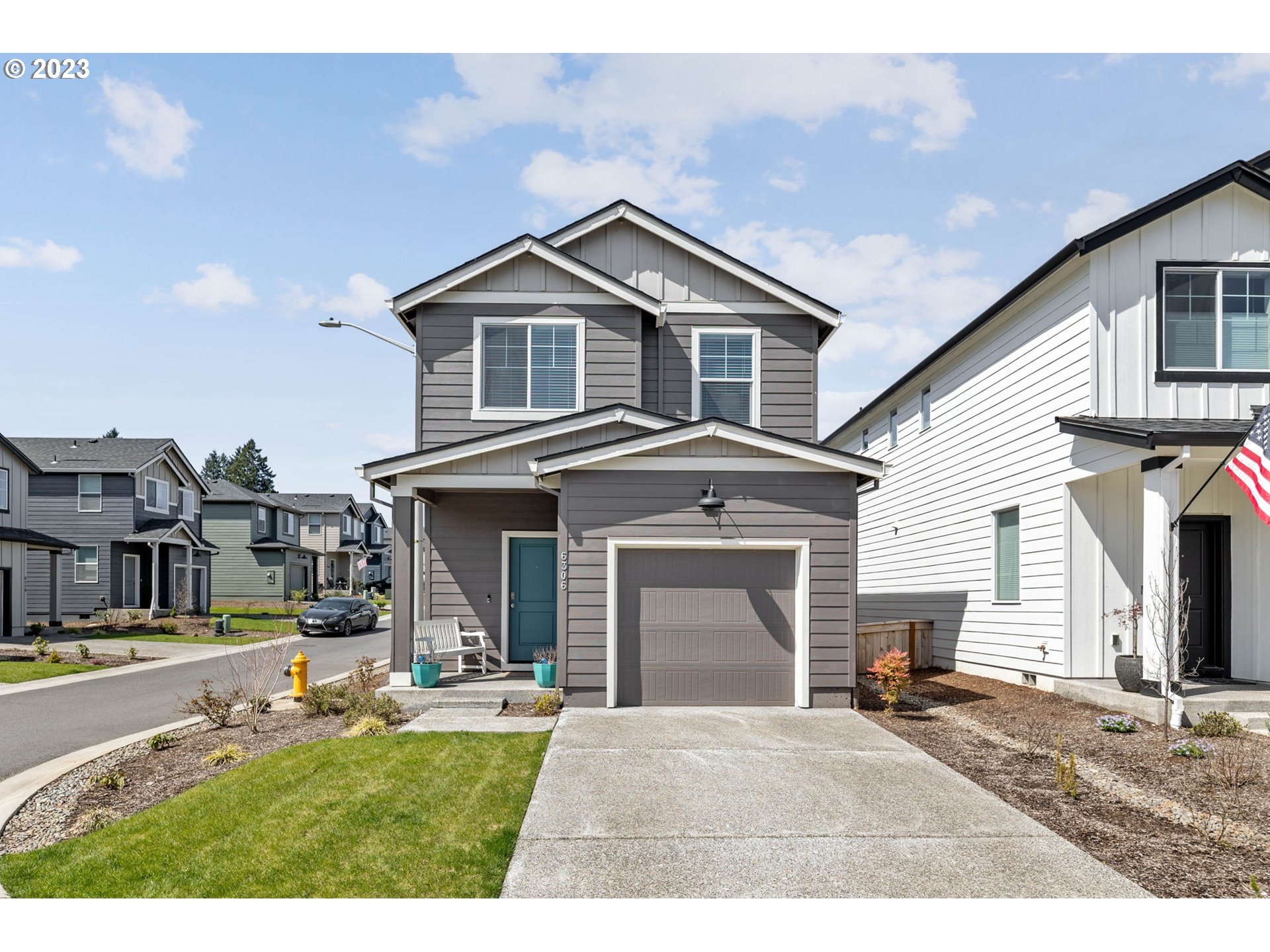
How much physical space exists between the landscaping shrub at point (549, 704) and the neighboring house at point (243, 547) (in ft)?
137

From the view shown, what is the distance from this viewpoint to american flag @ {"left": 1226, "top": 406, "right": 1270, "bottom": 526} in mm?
9391

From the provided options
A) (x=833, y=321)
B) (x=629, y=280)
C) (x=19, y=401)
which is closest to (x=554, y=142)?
(x=629, y=280)

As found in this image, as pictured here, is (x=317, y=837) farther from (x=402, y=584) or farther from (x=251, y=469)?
(x=251, y=469)

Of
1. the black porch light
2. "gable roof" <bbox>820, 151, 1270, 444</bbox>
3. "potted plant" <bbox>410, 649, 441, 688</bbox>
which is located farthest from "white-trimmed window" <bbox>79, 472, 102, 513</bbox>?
"gable roof" <bbox>820, 151, 1270, 444</bbox>

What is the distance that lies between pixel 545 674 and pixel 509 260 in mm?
6688

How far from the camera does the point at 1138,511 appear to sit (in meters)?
12.8

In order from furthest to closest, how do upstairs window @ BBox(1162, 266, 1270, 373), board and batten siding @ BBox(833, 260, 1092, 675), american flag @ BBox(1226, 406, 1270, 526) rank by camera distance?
1. board and batten siding @ BBox(833, 260, 1092, 675)
2. upstairs window @ BBox(1162, 266, 1270, 373)
3. american flag @ BBox(1226, 406, 1270, 526)

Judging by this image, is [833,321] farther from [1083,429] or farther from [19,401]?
[19,401]

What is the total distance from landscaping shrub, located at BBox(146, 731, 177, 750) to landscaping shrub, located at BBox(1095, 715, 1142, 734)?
35.2 ft

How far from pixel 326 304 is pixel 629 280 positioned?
559 cm

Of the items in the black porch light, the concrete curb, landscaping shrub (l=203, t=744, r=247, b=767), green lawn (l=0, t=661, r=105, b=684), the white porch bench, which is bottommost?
green lawn (l=0, t=661, r=105, b=684)

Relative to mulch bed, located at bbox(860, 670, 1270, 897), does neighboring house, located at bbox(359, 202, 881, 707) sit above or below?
above

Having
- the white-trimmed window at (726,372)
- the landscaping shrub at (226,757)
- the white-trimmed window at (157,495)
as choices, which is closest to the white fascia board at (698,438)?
the white-trimmed window at (726,372)

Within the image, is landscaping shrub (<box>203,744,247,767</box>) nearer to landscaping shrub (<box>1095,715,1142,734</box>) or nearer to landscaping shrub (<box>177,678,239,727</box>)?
landscaping shrub (<box>177,678,239,727</box>)
